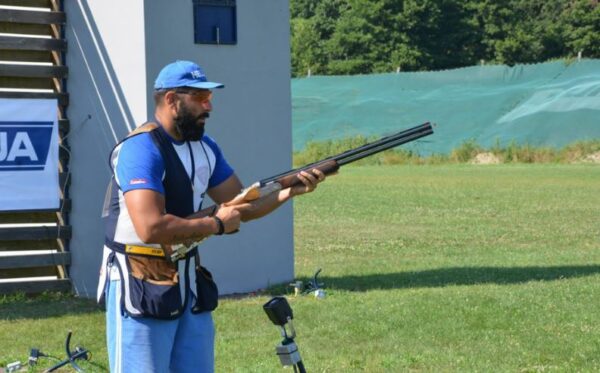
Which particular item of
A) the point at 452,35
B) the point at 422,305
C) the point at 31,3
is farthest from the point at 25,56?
the point at 452,35

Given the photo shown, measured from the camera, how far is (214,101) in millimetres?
12023

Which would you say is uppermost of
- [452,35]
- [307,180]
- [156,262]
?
[452,35]

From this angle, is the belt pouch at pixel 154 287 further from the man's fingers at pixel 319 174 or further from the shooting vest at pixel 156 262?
the man's fingers at pixel 319 174

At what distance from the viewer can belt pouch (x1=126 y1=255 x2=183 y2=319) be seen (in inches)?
207

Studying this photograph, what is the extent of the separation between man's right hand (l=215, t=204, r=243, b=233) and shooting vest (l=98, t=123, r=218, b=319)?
159 millimetres

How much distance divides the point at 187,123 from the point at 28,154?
6750 mm

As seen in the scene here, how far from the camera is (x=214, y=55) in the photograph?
39.3 ft

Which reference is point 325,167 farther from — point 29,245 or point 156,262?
point 29,245

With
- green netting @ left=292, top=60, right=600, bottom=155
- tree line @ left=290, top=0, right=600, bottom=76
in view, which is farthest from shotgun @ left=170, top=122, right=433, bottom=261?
tree line @ left=290, top=0, right=600, bottom=76

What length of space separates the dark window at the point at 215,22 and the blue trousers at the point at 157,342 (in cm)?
678

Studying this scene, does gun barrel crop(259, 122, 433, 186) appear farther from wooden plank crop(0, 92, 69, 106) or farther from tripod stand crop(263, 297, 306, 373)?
wooden plank crop(0, 92, 69, 106)

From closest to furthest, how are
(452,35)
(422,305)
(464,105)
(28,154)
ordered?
1. (422,305)
2. (28,154)
3. (464,105)
4. (452,35)

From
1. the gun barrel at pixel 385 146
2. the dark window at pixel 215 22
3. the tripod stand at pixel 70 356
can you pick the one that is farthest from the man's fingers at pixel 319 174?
the dark window at pixel 215 22

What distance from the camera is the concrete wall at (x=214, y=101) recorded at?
1167 centimetres
